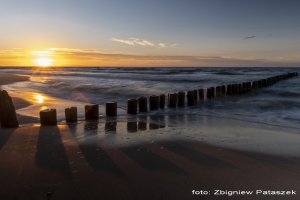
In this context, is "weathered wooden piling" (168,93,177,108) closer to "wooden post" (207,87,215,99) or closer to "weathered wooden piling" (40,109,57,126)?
"wooden post" (207,87,215,99)

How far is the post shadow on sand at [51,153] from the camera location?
17.1 feet

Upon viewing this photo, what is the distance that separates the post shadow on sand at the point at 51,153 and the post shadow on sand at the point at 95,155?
37 centimetres

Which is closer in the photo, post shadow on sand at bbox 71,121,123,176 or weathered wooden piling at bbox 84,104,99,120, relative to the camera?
post shadow on sand at bbox 71,121,123,176

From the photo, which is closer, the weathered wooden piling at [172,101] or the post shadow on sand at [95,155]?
the post shadow on sand at [95,155]

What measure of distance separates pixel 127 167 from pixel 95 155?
86 cm

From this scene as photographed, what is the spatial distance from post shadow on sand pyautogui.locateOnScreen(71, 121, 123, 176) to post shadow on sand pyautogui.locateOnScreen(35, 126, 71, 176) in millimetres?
367

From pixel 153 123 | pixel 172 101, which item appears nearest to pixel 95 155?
pixel 153 123

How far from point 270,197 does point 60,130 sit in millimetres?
5216

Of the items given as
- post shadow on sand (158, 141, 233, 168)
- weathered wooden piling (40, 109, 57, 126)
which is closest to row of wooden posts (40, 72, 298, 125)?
weathered wooden piling (40, 109, 57, 126)

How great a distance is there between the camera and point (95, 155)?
5941 millimetres

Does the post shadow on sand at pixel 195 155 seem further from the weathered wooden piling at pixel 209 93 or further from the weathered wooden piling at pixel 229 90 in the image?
the weathered wooden piling at pixel 229 90

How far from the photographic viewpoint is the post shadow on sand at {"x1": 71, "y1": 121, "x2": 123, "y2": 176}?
5.24 metres

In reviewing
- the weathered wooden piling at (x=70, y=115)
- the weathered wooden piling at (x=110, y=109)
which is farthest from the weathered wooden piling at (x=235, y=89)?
the weathered wooden piling at (x=70, y=115)

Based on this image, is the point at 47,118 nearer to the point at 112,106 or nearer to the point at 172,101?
the point at 112,106
